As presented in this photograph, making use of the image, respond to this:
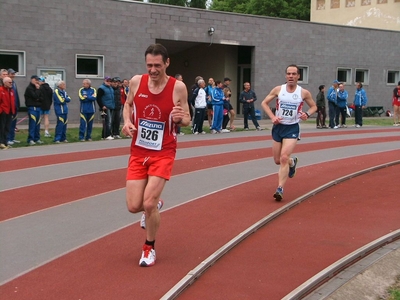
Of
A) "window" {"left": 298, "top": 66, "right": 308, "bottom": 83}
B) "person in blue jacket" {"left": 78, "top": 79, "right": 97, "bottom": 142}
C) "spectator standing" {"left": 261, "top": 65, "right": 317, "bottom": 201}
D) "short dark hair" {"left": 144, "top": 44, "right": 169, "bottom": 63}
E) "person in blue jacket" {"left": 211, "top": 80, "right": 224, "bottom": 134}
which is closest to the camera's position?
"short dark hair" {"left": 144, "top": 44, "right": 169, "bottom": 63}

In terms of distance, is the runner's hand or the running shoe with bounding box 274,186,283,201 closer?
the runner's hand

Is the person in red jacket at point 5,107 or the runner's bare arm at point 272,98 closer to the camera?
the runner's bare arm at point 272,98

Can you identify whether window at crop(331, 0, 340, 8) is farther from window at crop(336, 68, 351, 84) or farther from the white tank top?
the white tank top

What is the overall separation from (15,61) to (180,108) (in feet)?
63.7

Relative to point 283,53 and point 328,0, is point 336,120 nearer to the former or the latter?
point 283,53

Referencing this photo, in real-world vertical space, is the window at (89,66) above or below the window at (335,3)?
below

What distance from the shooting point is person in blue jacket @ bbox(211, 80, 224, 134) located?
22625 mm

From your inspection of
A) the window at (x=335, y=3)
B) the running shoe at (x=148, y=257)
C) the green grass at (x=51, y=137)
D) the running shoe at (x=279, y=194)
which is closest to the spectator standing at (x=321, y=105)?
the green grass at (x=51, y=137)

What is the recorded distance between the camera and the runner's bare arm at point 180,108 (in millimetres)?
6473

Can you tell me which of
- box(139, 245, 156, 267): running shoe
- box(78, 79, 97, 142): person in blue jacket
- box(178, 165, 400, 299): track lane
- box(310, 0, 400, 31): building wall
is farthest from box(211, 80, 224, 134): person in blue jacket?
box(310, 0, 400, 31): building wall

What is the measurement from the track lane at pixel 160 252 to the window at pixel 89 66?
17025 millimetres

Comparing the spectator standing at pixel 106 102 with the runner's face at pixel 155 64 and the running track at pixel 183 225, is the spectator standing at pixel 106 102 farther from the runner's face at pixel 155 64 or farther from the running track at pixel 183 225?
the runner's face at pixel 155 64

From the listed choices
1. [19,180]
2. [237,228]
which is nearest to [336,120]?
[19,180]

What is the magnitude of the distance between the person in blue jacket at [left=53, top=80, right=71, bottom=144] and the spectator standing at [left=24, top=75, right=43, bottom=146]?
24.3 inches
